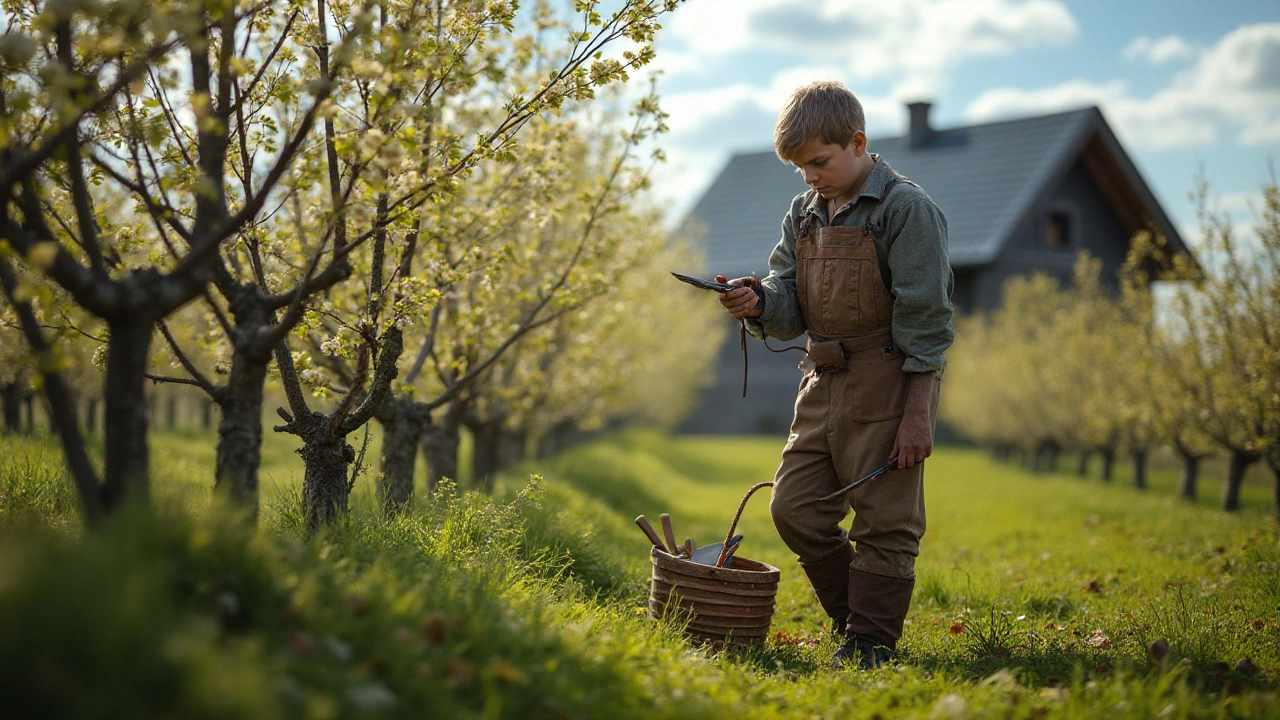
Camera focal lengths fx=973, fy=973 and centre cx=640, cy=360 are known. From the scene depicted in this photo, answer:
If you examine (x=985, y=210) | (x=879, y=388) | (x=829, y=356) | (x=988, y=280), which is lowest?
(x=879, y=388)

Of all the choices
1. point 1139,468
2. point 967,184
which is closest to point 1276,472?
point 1139,468

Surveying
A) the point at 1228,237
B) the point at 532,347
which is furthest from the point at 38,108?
the point at 1228,237

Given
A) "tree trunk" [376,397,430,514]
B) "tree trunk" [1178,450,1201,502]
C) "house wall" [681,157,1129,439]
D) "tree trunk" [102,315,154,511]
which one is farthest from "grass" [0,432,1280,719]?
"house wall" [681,157,1129,439]

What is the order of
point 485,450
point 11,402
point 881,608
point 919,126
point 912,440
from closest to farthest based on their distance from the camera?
1. point 912,440
2. point 881,608
3. point 11,402
4. point 485,450
5. point 919,126

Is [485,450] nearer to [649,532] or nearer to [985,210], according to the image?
[649,532]

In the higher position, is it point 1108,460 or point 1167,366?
point 1167,366

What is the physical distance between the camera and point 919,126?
28500 mm

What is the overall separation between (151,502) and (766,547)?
5881 mm

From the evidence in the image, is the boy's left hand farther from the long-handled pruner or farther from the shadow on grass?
the shadow on grass

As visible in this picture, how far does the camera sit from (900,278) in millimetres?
3750

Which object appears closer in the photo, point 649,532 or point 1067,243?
point 649,532

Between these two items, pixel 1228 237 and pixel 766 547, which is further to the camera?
pixel 1228 237

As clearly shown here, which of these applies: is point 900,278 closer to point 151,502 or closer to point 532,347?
point 151,502

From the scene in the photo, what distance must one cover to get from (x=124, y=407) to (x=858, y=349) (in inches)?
102
